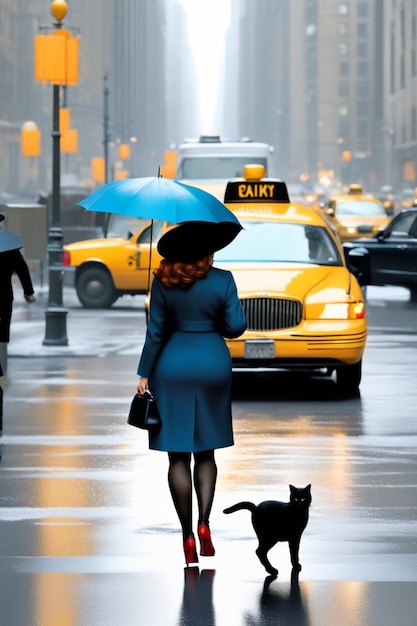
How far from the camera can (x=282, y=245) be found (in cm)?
1553

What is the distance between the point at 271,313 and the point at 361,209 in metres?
30.2

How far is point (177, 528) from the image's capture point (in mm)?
8430

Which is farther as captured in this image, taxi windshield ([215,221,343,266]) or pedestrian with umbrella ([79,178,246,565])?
taxi windshield ([215,221,343,266])

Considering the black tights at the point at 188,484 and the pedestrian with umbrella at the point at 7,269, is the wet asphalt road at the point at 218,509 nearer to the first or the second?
the black tights at the point at 188,484

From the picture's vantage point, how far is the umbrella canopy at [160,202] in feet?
24.4

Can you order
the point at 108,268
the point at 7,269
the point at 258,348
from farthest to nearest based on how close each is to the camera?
1. the point at 108,268
2. the point at 258,348
3. the point at 7,269

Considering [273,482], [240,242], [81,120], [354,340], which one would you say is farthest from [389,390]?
[81,120]

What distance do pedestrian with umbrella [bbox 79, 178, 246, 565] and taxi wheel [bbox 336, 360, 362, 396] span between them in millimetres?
7269

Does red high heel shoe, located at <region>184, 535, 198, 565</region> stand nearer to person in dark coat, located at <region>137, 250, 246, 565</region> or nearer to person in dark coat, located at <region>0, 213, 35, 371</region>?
person in dark coat, located at <region>137, 250, 246, 565</region>

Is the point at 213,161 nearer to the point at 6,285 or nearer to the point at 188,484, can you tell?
the point at 6,285

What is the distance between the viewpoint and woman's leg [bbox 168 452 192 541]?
7438 millimetres

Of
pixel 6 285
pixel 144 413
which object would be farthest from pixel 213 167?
pixel 144 413

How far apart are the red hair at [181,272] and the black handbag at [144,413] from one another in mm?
551

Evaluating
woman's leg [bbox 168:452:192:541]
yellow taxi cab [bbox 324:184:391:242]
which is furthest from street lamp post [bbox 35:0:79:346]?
yellow taxi cab [bbox 324:184:391:242]
